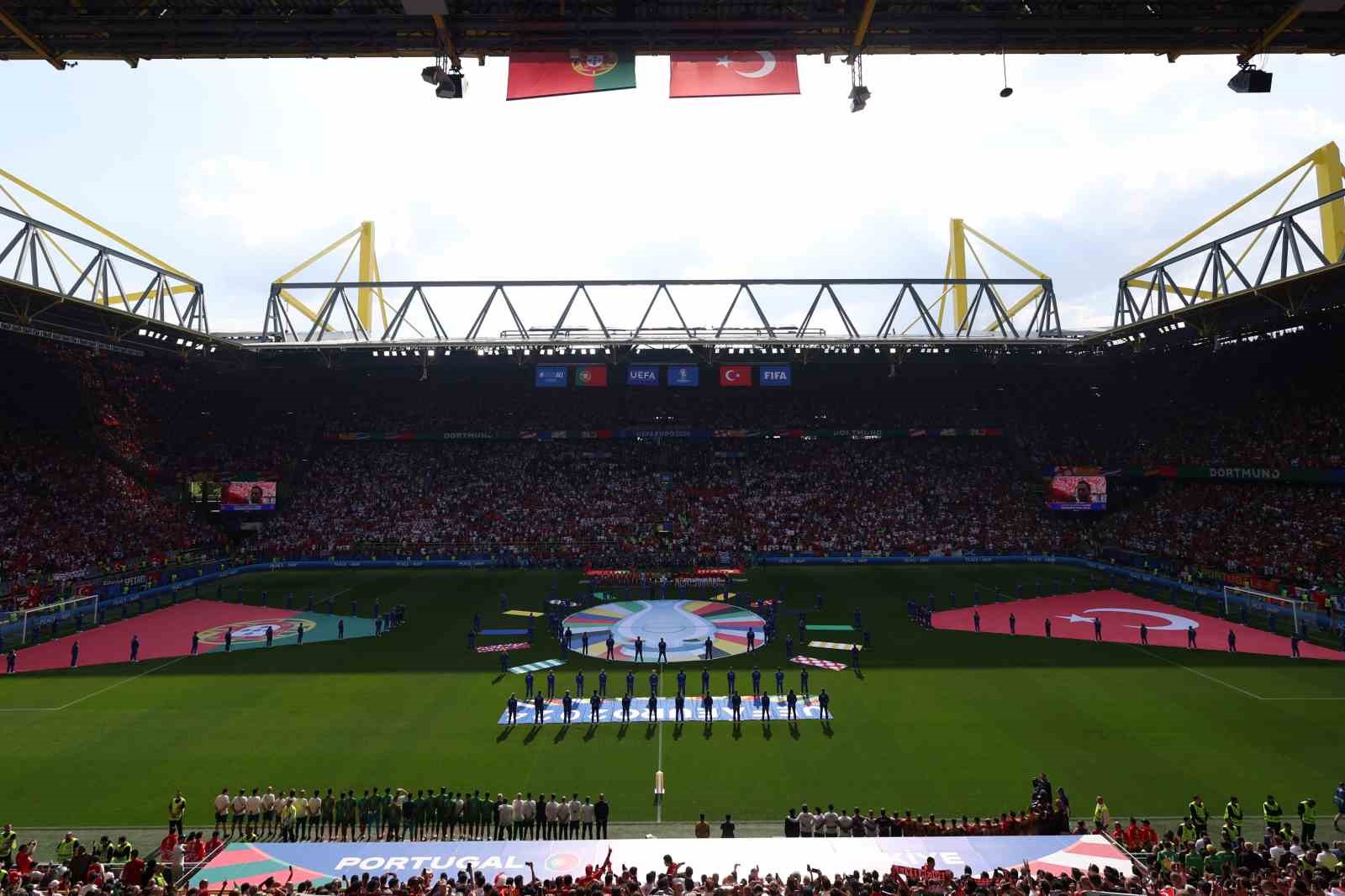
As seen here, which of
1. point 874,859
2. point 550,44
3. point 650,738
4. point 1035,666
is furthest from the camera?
point 1035,666

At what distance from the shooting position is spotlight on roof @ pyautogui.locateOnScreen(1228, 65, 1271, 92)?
11.2 m

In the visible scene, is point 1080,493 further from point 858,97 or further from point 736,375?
point 858,97

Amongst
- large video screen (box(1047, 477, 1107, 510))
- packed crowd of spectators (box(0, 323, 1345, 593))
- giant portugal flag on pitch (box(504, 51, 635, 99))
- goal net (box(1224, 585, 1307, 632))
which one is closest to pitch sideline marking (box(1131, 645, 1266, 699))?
goal net (box(1224, 585, 1307, 632))

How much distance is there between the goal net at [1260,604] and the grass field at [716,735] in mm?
6534

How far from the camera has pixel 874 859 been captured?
1271 centimetres

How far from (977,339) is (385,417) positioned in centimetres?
4842

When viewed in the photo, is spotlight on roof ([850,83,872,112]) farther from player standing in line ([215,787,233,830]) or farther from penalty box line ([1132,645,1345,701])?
penalty box line ([1132,645,1345,701])

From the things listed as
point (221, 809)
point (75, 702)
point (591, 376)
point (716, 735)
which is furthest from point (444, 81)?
point (591, 376)

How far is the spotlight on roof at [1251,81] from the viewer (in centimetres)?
1120

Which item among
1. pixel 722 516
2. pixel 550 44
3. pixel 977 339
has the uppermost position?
pixel 977 339

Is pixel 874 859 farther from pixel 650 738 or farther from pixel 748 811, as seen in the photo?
pixel 650 738

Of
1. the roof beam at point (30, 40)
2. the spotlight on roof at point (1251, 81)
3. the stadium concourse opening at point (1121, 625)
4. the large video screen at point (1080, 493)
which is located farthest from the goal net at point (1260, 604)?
the roof beam at point (30, 40)

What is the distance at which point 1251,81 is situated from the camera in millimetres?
11258

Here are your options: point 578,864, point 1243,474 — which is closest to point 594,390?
point 1243,474
